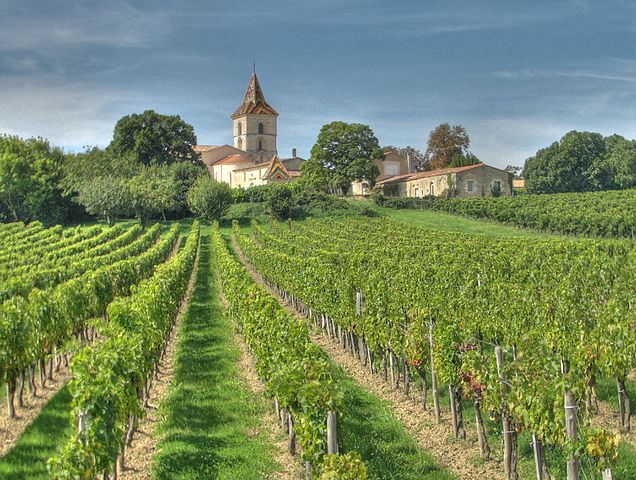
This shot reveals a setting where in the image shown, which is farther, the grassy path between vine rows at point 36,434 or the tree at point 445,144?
the tree at point 445,144

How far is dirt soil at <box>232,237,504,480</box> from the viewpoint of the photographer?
8.35 meters

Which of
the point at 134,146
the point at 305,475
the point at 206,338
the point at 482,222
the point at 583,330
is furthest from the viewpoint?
the point at 134,146

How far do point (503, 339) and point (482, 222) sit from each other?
44.4 m

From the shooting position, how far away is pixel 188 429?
31.9 feet

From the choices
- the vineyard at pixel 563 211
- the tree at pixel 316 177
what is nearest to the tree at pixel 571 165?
the vineyard at pixel 563 211

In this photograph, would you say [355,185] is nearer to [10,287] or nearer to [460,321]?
[10,287]

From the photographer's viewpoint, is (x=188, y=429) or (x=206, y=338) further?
(x=206, y=338)

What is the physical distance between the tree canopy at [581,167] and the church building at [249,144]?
3511 centimetres

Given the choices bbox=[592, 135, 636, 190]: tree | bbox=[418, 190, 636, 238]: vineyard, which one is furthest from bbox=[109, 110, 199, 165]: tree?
bbox=[592, 135, 636, 190]: tree

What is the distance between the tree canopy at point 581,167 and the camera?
73750 millimetres

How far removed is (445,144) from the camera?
92438mm

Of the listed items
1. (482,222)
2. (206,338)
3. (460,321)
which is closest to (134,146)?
(482,222)

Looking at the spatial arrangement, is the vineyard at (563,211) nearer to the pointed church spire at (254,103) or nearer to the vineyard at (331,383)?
the vineyard at (331,383)

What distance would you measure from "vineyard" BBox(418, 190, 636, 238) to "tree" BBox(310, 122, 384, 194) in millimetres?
9233
